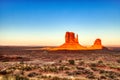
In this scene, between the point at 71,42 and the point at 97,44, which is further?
the point at 97,44

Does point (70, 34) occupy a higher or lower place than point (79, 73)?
higher

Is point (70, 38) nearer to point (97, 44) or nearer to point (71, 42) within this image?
point (71, 42)

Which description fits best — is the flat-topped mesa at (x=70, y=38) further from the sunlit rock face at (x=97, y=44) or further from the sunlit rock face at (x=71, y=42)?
the sunlit rock face at (x=97, y=44)

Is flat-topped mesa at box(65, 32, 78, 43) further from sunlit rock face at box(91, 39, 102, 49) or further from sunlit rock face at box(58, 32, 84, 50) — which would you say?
sunlit rock face at box(91, 39, 102, 49)

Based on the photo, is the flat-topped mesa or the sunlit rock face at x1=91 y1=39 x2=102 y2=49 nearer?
the flat-topped mesa

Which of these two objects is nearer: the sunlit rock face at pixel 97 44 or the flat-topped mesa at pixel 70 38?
the flat-topped mesa at pixel 70 38

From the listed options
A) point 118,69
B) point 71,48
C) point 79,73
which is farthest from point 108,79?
point 71,48

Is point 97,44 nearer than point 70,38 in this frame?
No

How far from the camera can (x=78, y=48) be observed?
15362 centimetres

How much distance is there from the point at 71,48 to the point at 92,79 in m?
126

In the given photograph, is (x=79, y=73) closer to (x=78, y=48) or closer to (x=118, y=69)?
(x=118, y=69)

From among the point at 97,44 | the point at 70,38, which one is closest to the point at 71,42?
the point at 70,38

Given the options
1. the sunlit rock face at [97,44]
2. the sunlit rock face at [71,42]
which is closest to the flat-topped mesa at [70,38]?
the sunlit rock face at [71,42]

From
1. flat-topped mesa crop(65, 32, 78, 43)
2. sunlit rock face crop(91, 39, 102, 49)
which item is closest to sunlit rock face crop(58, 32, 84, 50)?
flat-topped mesa crop(65, 32, 78, 43)
